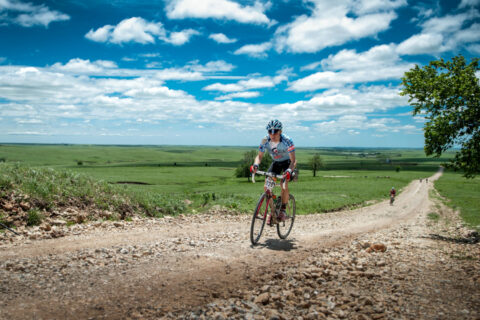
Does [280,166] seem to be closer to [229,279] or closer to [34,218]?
[229,279]

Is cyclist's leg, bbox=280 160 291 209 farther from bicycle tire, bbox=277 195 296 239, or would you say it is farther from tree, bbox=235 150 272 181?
tree, bbox=235 150 272 181

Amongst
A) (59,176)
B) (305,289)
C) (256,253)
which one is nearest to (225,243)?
(256,253)

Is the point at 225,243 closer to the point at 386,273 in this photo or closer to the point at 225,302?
the point at 225,302

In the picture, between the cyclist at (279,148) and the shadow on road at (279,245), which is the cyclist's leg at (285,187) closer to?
the cyclist at (279,148)

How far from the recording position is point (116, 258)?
7.37m

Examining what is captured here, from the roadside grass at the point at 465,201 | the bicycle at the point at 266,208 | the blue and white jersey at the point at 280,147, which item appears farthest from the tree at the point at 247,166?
the blue and white jersey at the point at 280,147

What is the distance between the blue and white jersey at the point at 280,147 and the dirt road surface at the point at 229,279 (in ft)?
9.52

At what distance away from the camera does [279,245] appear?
9.42 m

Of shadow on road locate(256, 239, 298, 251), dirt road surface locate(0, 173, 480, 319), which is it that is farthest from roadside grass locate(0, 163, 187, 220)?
shadow on road locate(256, 239, 298, 251)

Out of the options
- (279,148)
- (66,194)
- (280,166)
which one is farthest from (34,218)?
(279,148)

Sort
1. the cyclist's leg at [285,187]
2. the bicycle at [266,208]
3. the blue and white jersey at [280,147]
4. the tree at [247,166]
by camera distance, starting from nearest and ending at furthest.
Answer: the bicycle at [266,208] → the blue and white jersey at [280,147] → the cyclist's leg at [285,187] → the tree at [247,166]

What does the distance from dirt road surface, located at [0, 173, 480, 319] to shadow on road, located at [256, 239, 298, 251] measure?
0.11ft

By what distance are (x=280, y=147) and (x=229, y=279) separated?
4685mm

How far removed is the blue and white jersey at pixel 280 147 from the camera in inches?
376
